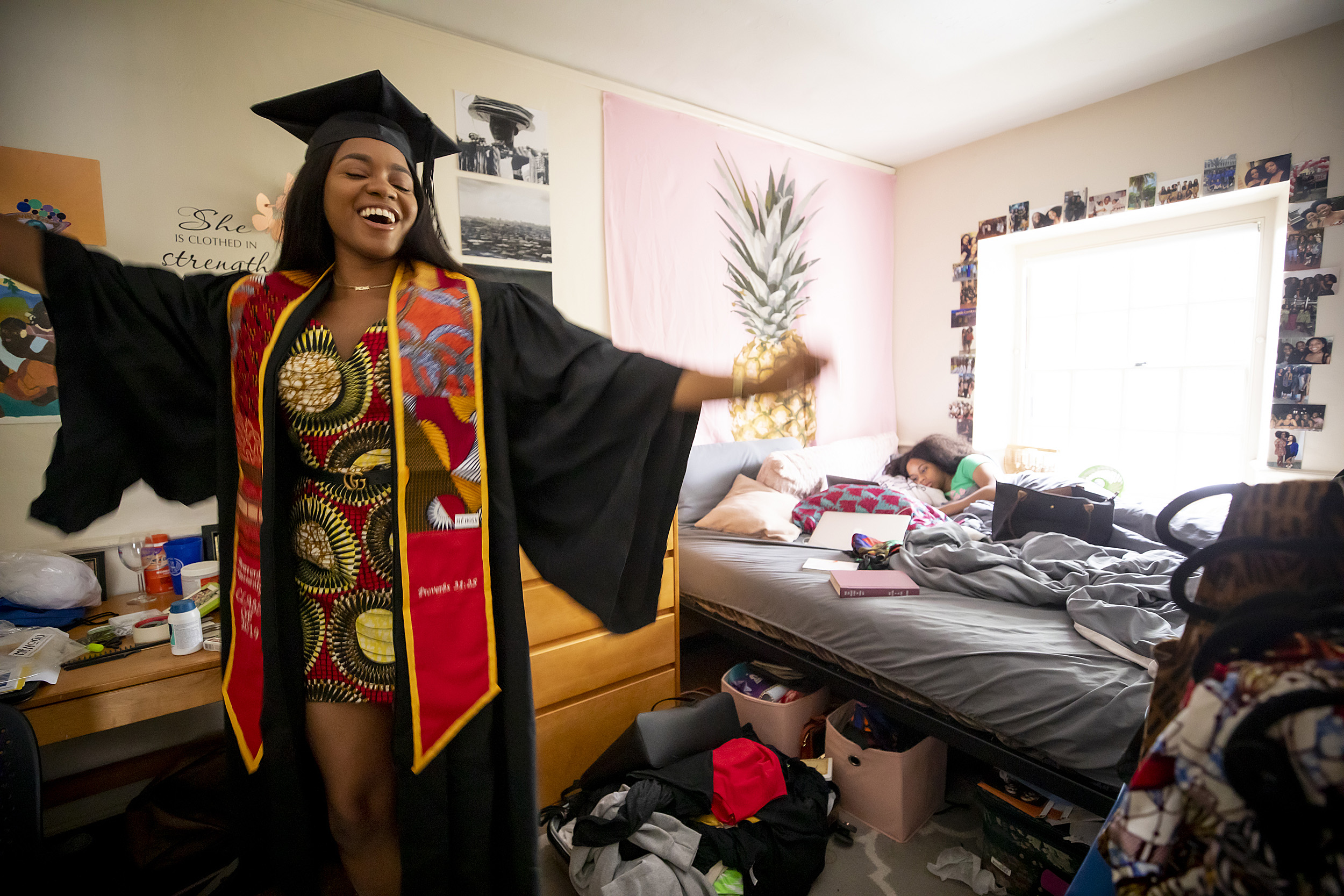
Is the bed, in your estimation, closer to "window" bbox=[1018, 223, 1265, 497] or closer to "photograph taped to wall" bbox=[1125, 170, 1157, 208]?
"window" bbox=[1018, 223, 1265, 497]

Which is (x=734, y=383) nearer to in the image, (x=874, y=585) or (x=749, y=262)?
(x=874, y=585)

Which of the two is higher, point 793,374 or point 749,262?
point 749,262

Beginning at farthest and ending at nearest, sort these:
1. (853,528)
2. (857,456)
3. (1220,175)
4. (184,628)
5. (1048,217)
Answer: (857,456), (1048,217), (1220,175), (853,528), (184,628)

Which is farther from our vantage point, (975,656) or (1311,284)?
(1311,284)

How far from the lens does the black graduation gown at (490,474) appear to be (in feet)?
3.05

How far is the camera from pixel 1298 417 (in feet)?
8.86

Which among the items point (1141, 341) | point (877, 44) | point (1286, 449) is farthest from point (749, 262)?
point (1286, 449)

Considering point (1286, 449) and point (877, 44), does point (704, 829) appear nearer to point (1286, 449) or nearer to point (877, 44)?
point (877, 44)

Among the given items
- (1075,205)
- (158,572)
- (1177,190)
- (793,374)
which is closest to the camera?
(793,374)

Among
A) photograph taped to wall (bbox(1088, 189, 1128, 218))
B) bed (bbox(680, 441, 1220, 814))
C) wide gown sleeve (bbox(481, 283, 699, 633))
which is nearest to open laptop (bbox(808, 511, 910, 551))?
bed (bbox(680, 441, 1220, 814))

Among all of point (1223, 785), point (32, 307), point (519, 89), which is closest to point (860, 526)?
point (1223, 785)

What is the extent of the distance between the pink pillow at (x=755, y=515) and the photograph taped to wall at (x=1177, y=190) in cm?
227

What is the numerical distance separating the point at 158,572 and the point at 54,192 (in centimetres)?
108

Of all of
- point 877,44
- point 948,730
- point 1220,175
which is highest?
point 877,44
